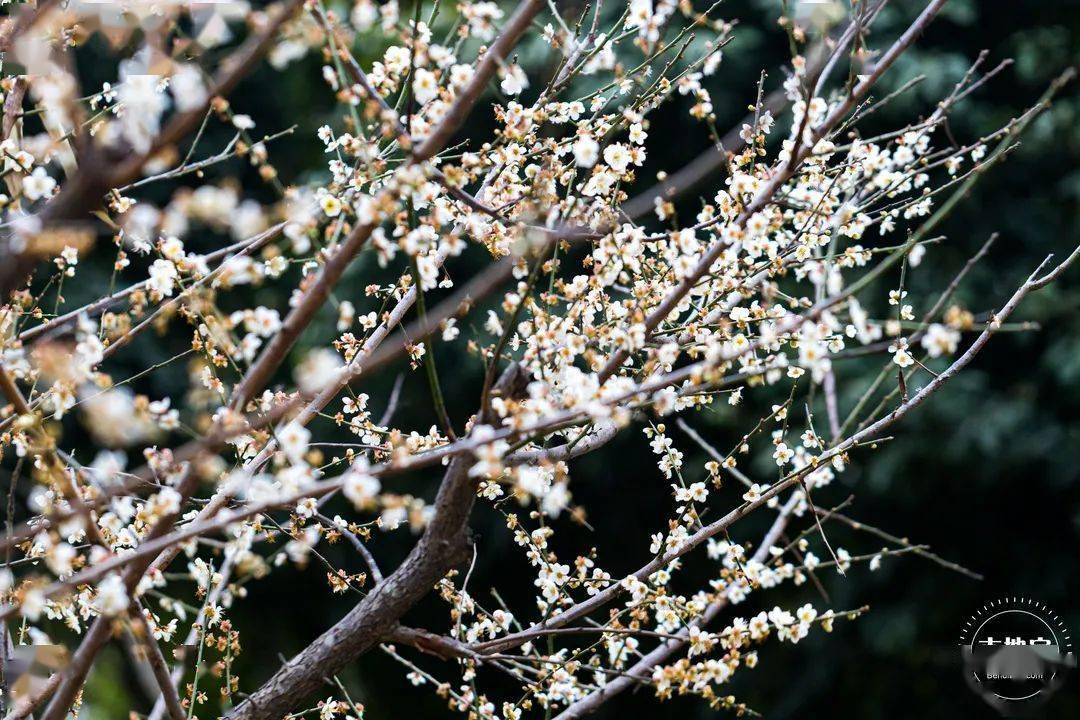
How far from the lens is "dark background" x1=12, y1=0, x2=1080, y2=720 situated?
5.29m

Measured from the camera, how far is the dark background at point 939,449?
5.29 m

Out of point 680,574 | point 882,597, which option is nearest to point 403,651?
point 680,574

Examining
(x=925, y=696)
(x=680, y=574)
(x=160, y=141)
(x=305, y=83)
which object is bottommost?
(x=925, y=696)

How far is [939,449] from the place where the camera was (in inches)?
212

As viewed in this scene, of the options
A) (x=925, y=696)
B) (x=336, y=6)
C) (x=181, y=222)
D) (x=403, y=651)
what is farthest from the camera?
(x=336, y=6)

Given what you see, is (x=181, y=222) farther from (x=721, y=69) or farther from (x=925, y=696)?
(x=925, y=696)

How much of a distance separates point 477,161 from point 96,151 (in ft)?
2.07

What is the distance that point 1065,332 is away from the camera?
5.30m

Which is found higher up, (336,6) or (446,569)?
(336,6)

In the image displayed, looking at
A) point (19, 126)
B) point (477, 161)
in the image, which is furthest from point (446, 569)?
point (19, 126)

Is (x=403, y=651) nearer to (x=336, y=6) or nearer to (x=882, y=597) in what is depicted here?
(x=882, y=597)

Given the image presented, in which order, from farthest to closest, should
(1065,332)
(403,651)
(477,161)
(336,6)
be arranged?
1. (336,6)
2. (403,651)
3. (1065,332)
4. (477,161)

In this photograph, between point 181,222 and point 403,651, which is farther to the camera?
point 403,651

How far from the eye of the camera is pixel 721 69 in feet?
19.3
